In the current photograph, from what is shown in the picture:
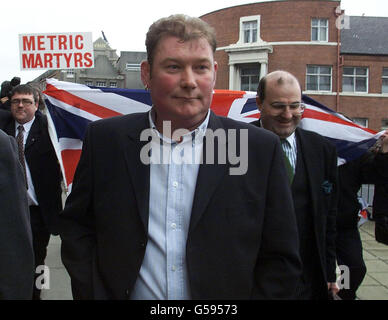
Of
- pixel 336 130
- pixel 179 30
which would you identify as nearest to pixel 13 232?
pixel 179 30

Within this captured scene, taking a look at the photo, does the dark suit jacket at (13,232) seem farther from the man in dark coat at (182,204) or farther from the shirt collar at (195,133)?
the shirt collar at (195,133)

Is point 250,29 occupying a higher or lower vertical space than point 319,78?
higher

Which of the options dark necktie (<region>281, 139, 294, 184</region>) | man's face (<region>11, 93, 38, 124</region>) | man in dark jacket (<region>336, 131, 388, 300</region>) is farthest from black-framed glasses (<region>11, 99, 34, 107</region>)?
man in dark jacket (<region>336, 131, 388, 300</region>)

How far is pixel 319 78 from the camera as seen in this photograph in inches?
1216

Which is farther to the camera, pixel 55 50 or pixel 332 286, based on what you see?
pixel 55 50

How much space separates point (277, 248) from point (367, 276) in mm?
4601

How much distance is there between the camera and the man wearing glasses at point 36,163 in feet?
13.1

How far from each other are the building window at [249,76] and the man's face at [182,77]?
101 feet

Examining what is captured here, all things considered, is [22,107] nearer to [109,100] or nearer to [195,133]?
[109,100]

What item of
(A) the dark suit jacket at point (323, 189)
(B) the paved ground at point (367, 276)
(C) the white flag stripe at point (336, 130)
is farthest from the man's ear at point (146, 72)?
(B) the paved ground at point (367, 276)

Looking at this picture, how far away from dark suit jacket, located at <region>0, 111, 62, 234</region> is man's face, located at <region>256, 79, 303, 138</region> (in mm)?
2205

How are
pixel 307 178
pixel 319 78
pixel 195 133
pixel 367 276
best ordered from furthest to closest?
pixel 319 78 < pixel 367 276 < pixel 307 178 < pixel 195 133

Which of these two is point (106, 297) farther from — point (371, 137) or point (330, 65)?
point (330, 65)

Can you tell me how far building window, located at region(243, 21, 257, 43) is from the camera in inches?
1283
